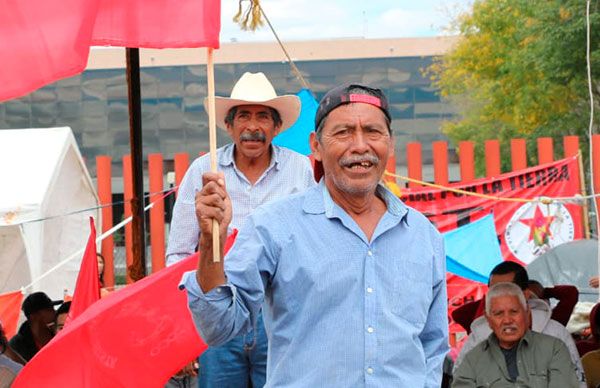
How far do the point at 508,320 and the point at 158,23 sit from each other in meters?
3.48

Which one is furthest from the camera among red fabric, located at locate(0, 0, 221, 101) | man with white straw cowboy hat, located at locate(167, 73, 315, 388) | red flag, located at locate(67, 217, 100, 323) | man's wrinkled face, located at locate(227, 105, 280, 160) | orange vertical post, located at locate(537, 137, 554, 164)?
orange vertical post, located at locate(537, 137, 554, 164)

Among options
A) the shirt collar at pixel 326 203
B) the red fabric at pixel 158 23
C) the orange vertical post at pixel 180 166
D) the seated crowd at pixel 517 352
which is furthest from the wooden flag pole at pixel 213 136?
the orange vertical post at pixel 180 166

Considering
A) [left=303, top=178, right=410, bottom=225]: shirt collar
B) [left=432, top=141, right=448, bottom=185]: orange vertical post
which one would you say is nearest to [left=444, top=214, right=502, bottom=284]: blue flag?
[left=432, top=141, right=448, bottom=185]: orange vertical post

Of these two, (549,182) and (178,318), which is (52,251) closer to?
(549,182)

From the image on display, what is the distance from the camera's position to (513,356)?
682 centimetres

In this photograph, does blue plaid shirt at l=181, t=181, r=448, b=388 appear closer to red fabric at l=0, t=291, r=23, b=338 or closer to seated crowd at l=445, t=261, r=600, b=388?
seated crowd at l=445, t=261, r=600, b=388

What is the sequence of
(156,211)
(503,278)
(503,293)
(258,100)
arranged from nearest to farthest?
(258,100) < (503,293) < (503,278) < (156,211)

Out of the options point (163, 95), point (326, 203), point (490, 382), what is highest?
point (163, 95)

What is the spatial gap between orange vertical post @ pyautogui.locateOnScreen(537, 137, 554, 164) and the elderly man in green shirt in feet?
15.4

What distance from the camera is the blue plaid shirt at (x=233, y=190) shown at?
5020mm

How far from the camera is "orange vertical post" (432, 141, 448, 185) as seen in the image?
1177cm

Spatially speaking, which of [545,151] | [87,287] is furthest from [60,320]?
[545,151]

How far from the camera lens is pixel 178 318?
Result: 503 centimetres

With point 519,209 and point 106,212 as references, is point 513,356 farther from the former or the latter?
point 106,212
